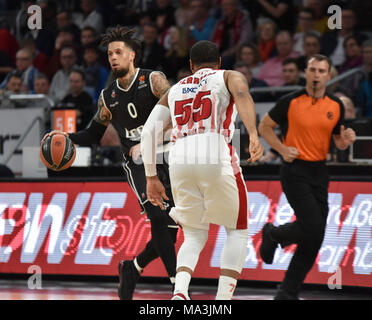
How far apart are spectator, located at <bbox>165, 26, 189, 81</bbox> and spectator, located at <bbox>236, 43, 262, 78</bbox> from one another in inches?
50.0

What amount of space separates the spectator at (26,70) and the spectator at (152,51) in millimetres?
2173

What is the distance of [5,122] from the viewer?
13.1 m

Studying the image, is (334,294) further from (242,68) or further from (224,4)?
(224,4)

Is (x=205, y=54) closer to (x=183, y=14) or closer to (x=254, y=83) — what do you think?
(x=254, y=83)

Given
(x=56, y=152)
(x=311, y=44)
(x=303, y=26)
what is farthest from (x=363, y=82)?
(x=56, y=152)

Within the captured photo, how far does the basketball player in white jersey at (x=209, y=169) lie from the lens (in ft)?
21.7

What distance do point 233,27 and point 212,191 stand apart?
8.67m

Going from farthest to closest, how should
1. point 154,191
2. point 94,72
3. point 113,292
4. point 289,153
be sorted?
1. point 94,72
2. point 113,292
3. point 289,153
4. point 154,191

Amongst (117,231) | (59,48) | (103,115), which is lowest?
(117,231)

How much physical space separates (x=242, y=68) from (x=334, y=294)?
14.9 feet

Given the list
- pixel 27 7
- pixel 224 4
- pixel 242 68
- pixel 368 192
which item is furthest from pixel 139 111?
pixel 27 7

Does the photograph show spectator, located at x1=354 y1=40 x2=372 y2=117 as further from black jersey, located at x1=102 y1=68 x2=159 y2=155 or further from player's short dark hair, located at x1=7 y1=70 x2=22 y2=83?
player's short dark hair, located at x1=7 y1=70 x2=22 y2=83

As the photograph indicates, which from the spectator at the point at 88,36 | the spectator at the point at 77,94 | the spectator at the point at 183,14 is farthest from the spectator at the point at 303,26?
the spectator at the point at 88,36

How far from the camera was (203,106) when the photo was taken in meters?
6.69
